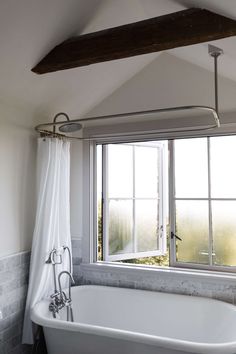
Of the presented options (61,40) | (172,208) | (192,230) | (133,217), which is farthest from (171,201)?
(61,40)

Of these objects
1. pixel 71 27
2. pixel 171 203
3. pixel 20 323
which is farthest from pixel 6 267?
pixel 71 27

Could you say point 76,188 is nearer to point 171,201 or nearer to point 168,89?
point 171,201

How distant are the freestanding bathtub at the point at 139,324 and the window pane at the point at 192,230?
0.41 metres

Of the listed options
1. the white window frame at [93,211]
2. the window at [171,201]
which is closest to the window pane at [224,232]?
the window at [171,201]

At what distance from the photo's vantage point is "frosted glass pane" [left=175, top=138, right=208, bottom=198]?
9.71ft

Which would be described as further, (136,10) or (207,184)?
(207,184)

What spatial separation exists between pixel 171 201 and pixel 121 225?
0.63 metres

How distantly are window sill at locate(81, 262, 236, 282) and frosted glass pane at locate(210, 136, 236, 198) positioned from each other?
674mm

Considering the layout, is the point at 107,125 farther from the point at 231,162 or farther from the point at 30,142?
the point at 231,162

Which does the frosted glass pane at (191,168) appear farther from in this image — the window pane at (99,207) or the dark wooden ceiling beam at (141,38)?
the dark wooden ceiling beam at (141,38)

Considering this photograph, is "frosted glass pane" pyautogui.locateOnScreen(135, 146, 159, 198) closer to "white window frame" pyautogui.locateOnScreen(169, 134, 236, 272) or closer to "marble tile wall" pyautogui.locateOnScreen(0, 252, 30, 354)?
"white window frame" pyautogui.locateOnScreen(169, 134, 236, 272)

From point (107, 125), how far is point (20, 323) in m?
1.89

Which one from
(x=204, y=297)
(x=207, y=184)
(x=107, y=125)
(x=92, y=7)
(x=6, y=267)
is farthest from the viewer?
(x=107, y=125)

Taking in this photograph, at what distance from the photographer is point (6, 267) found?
2529 millimetres
